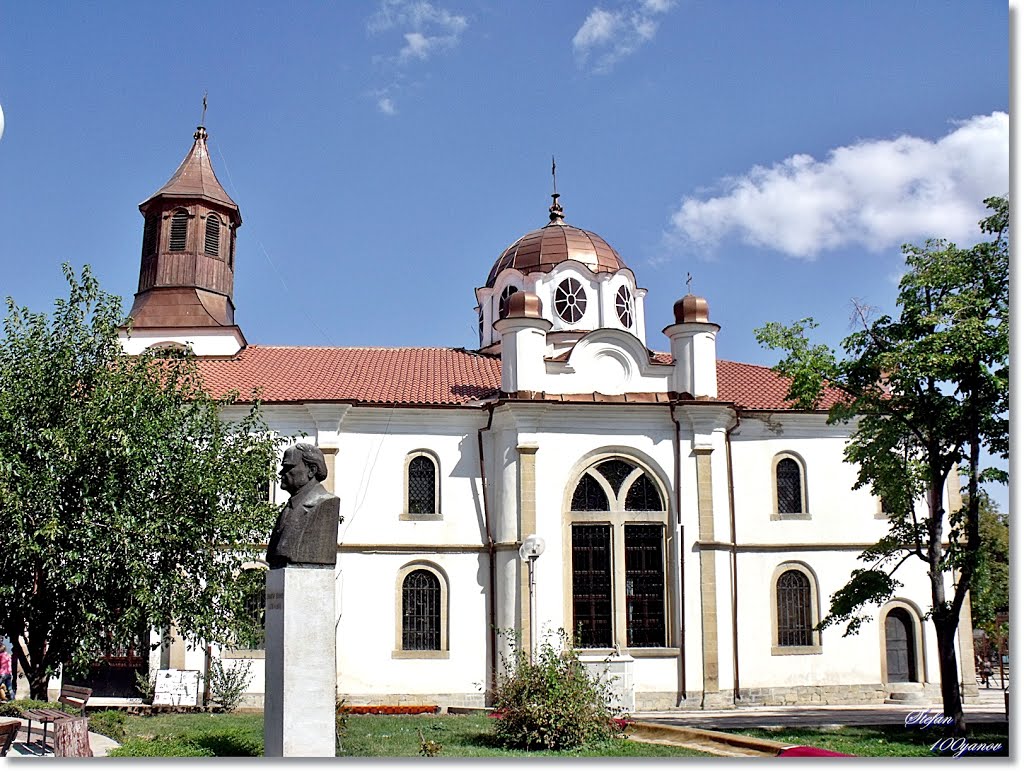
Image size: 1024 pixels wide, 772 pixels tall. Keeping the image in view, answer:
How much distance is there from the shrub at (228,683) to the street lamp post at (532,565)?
6.17 metres

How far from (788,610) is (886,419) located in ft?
30.0

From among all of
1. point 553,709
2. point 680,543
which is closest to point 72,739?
point 553,709

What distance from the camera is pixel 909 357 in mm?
14906

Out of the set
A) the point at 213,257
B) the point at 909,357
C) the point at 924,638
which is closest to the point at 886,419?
the point at 909,357

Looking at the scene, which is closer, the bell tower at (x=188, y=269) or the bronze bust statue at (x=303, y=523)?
the bronze bust statue at (x=303, y=523)

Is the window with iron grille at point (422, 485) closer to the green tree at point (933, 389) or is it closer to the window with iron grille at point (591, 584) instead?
the window with iron grille at point (591, 584)

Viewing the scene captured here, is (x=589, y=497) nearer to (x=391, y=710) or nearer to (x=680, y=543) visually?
(x=680, y=543)

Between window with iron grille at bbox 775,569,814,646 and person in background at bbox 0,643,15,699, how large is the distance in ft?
54.6

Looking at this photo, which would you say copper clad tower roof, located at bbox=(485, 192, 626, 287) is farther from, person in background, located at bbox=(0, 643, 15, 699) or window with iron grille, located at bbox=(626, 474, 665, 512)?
person in background, located at bbox=(0, 643, 15, 699)

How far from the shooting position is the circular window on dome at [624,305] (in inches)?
1157

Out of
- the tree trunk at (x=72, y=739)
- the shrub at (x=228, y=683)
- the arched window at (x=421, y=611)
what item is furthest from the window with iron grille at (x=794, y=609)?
the tree trunk at (x=72, y=739)

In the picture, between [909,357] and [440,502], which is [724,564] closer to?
[440,502]

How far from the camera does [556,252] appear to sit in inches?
1182

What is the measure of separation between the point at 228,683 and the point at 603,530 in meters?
8.72
